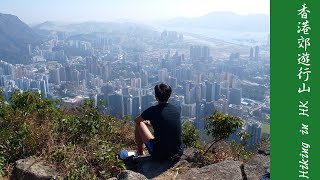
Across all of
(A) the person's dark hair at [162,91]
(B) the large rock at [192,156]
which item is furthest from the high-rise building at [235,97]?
(A) the person's dark hair at [162,91]

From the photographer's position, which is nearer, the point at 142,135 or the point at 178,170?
the point at 178,170

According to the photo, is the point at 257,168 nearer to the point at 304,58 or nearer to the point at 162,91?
the point at 162,91

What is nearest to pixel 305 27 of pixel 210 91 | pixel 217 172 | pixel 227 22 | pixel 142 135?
pixel 217 172

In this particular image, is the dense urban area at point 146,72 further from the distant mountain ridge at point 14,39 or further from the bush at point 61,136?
the distant mountain ridge at point 14,39

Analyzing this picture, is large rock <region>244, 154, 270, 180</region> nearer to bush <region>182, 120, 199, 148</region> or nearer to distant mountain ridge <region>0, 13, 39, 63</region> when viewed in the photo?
bush <region>182, 120, 199, 148</region>

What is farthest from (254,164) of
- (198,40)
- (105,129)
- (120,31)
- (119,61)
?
(120,31)

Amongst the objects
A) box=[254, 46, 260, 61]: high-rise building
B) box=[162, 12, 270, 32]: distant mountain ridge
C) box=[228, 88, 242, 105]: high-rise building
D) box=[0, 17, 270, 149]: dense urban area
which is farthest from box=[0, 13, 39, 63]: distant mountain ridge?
box=[162, 12, 270, 32]: distant mountain ridge
